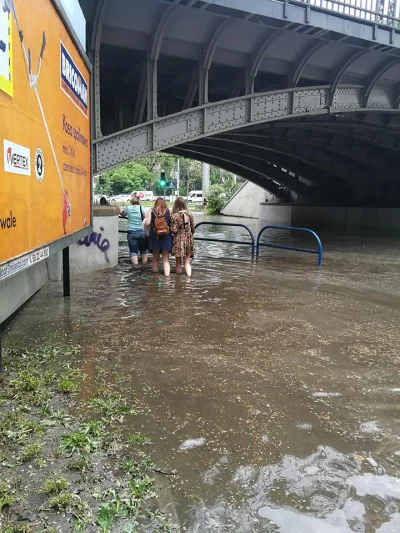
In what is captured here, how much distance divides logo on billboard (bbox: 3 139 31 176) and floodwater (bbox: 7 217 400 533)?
6.48 feet

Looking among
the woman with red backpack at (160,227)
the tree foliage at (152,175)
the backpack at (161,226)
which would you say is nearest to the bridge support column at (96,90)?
the woman with red backpack at (160,227)

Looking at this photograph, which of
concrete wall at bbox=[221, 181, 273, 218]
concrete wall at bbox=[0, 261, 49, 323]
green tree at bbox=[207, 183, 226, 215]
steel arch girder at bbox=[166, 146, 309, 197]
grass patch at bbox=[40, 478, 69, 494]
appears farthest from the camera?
green tree at bbox=[207, 183, 226, 215]

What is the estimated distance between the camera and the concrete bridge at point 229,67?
10.9m

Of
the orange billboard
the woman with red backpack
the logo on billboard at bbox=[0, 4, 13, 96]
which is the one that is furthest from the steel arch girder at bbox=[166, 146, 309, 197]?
the logo on billboard at bbox=[0, 4, 13, 96]

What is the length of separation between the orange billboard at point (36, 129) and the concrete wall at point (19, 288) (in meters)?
1.13

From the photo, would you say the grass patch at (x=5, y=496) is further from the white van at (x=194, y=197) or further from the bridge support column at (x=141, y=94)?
the white van at (x=194, y=197)

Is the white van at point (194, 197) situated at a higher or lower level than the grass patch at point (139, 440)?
higher

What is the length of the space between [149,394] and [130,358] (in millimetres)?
933

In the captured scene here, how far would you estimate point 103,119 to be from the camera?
1617 centimetres

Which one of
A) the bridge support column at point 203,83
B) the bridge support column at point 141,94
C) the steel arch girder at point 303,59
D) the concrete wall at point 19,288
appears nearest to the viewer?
the concrete wall at point 19,288

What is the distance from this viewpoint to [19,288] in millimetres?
6469

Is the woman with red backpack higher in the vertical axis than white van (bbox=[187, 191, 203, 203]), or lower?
lower

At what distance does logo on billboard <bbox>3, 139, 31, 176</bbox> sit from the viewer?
11.0ft

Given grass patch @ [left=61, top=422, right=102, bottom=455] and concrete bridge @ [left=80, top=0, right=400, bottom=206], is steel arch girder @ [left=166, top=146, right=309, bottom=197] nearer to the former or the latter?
concrete bridge @ [left=80, top=0, right=400, bottom=206]
